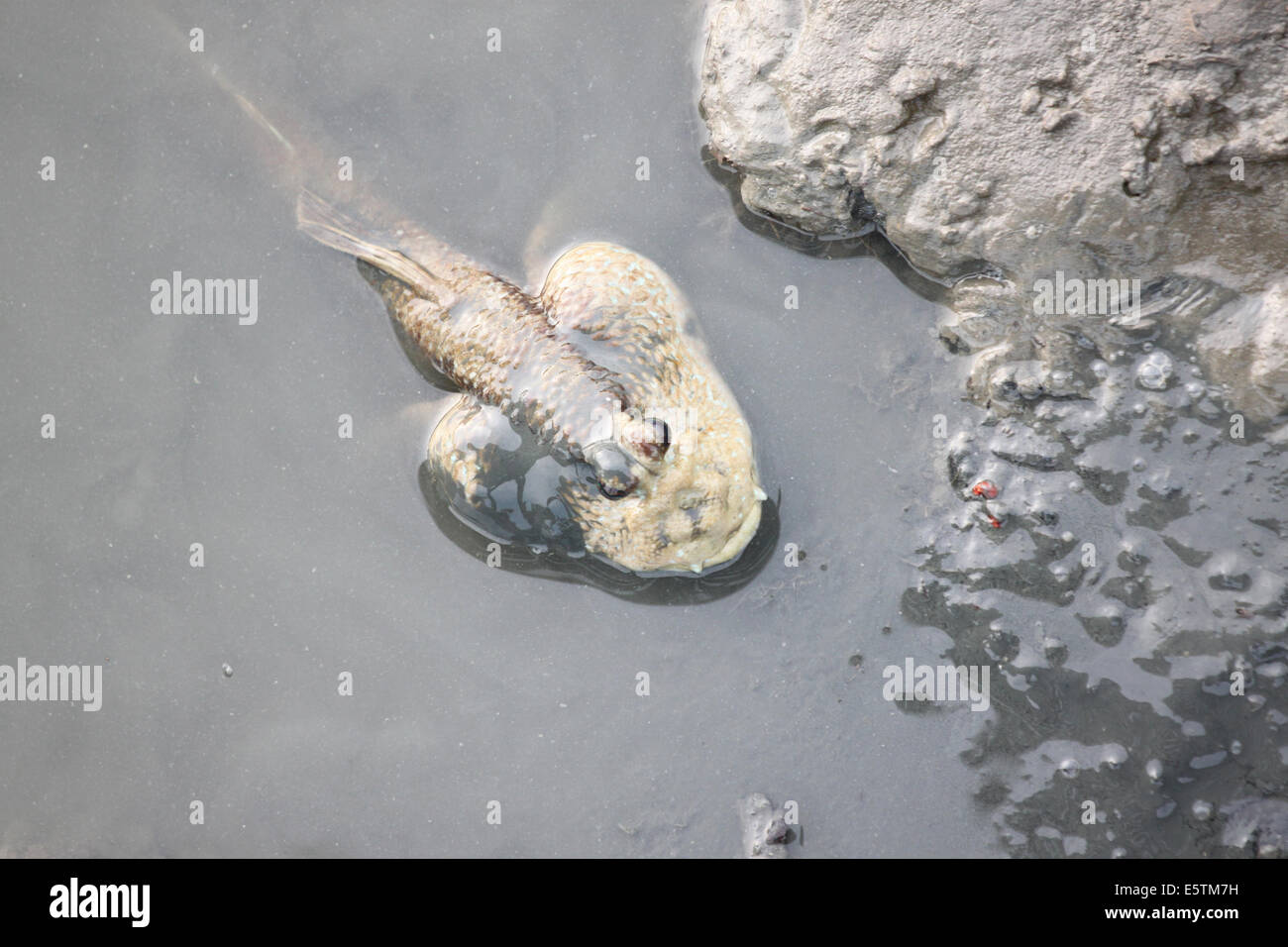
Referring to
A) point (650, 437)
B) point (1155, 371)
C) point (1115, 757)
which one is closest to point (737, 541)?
point (650, 437)

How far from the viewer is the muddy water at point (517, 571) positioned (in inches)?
151

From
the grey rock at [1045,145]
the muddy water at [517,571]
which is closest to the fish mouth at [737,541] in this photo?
the muddy water at [517,571]

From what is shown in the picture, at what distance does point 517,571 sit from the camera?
4.23 m

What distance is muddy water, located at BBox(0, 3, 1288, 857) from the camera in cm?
384

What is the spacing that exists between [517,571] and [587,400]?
3.21 ft

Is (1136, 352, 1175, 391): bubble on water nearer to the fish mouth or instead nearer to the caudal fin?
the fish mouth

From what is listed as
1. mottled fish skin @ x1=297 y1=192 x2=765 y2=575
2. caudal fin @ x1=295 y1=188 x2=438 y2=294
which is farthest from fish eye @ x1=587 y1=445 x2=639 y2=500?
caudal fin @ x1=295 y1=188 x2=438 y2=294

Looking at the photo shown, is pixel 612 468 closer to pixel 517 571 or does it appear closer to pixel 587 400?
pixel 587 400

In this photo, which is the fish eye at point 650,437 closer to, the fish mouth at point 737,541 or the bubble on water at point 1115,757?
the fish mouth at point 737,541

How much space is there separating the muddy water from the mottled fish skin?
21 cm

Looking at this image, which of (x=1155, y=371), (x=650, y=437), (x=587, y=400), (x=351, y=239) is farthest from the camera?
(x=351, y=239)

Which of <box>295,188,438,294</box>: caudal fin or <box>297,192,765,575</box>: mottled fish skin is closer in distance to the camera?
<box>297,192,765,575</box>: mottled fish skin

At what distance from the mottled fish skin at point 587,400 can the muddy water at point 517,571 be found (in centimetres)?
21

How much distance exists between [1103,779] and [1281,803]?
2.17ft
